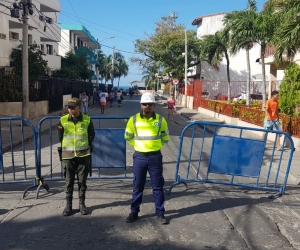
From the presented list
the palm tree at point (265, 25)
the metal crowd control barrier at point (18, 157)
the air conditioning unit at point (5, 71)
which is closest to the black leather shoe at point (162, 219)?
the metal crowd control barrier at point (18, 157)

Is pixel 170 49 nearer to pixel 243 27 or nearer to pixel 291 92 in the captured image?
pixel 243 27

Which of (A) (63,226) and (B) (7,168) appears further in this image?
(B) (7,168)

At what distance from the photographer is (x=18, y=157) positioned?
33.8 ft

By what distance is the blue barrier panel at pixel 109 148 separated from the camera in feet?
23.0

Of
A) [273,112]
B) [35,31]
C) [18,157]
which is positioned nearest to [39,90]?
[35,31]

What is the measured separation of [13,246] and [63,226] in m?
0.78

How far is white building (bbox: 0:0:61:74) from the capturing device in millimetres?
25923

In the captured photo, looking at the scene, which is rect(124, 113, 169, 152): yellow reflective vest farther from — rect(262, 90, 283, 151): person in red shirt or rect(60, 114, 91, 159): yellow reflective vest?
rect(262, 90, 283, 151): person in red shirt

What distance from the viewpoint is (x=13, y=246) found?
4.48 metres

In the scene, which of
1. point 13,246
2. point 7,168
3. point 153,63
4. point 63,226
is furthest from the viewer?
point 153,63

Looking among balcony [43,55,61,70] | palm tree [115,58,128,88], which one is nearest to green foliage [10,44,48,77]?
balcony [43,55,61,70]

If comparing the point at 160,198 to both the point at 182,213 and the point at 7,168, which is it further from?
the point at 7,168

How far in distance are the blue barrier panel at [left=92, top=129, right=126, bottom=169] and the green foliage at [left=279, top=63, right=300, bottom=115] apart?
8.31 meters

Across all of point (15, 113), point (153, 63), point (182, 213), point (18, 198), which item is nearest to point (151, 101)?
point (182, 213)
